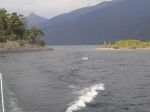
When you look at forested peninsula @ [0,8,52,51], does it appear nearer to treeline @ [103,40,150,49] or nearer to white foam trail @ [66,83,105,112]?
treeline @ [103,40,150,49]

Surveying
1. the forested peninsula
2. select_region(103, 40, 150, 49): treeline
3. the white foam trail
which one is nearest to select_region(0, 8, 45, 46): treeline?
the forested peninsula

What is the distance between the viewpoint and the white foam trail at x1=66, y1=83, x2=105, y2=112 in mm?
22953

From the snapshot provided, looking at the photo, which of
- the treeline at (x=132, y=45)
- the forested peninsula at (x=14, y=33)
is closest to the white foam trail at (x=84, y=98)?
the forested peninsula at (x=14, y=33)

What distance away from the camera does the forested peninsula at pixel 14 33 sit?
148 meters

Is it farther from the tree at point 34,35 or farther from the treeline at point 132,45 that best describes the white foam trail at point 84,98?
the treeline at point 132,45

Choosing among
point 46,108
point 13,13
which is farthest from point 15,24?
point 46,108

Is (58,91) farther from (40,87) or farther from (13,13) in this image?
(13,13)

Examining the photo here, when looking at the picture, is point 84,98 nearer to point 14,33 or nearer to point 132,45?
point 14,33

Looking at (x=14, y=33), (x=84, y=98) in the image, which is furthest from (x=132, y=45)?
(x=84, y=98)

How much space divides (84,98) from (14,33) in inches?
5414

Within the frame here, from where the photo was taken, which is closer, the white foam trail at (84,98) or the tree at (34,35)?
the white foam trail at (84,98)

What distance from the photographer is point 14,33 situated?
158750 mm

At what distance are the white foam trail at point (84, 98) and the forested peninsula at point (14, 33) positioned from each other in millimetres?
118844

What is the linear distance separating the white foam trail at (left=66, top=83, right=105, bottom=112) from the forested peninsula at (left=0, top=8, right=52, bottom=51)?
118844 millimetres
